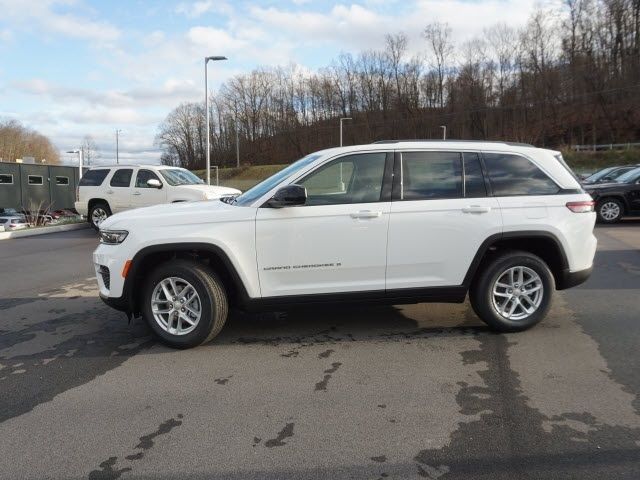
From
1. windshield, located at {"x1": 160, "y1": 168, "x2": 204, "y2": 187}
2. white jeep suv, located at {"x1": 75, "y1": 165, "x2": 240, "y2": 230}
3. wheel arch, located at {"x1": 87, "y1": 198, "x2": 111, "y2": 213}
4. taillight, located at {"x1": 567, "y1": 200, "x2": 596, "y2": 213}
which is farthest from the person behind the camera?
wheel arch, located at {"x1": 87, "y1": 198, "x2": 111, "y2": 213}

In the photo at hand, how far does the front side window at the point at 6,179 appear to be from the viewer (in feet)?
121

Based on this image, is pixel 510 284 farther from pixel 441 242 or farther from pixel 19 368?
pixel 19 368

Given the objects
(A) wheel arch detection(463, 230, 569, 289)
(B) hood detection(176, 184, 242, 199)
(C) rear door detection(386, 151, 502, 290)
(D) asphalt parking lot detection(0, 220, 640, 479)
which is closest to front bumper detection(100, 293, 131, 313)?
(D) asphalt parking lot detection(0, 220, 640, 479)

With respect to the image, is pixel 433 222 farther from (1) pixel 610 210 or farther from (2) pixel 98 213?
(1) pixel 610 210

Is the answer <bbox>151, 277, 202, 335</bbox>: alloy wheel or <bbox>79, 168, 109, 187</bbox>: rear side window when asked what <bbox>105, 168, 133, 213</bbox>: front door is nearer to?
<bbox>79, 168, 109, 187</bbox>: rear side window

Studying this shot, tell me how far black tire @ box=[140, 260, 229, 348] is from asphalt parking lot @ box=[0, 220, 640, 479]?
0.16 m

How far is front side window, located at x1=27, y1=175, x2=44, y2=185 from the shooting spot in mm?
38750

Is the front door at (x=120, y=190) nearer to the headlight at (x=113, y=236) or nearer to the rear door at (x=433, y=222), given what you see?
the headlight at (x=113, y=236)

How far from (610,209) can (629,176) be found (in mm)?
1134

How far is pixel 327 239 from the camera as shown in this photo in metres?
4.83

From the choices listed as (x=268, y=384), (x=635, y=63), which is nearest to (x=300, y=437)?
(x=268, y=384)

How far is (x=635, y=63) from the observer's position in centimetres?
6128

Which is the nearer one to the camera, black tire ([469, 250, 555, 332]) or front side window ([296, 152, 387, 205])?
front side window ([296, 152, 387, 205])

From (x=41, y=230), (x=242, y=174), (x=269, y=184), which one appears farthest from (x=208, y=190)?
(x=242, y=174)
